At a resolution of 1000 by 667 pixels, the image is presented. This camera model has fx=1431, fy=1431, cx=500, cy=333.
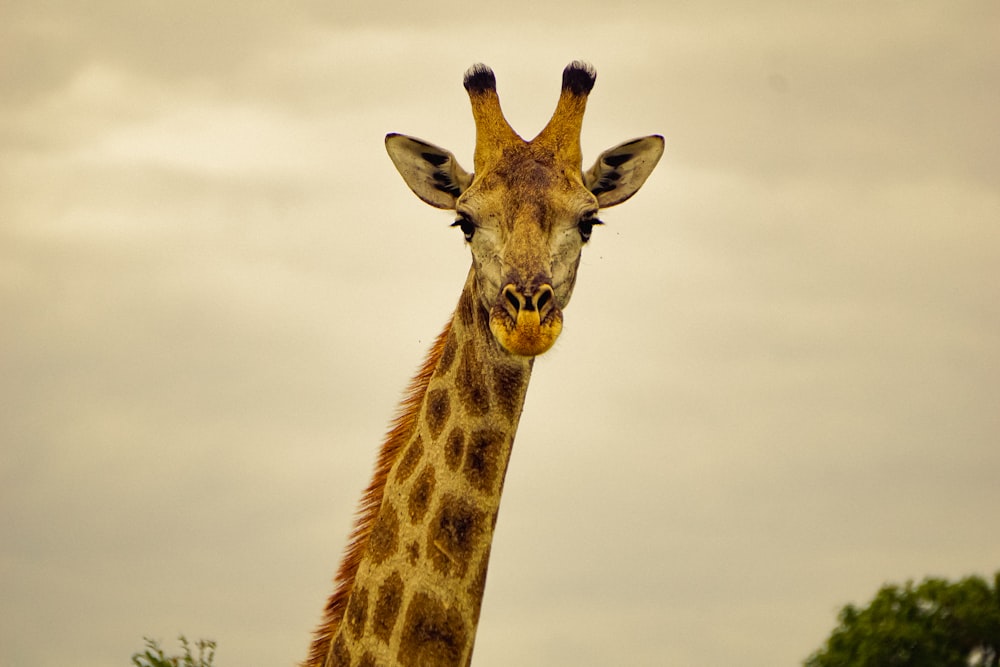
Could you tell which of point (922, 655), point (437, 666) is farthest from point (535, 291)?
point (922, 655)

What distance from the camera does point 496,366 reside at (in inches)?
411

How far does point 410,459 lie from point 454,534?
784mm

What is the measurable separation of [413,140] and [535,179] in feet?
4.09

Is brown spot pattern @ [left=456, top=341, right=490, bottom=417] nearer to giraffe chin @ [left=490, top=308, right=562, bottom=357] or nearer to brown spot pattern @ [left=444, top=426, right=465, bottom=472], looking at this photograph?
brown spot pattern @ [left=444, top=426, right=465, bottom=472]

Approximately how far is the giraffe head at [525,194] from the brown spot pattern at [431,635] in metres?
1.87

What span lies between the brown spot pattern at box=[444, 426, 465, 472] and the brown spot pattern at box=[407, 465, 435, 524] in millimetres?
154

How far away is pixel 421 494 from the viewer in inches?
405

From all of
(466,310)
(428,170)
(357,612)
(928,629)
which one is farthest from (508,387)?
(928,629)

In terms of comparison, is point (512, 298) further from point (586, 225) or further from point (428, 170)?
point (428, 170)

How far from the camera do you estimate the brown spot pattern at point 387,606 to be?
995 cm

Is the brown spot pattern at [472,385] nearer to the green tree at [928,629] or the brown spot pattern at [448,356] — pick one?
the brown spot pattern at [448,356]

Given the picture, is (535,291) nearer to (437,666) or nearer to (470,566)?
(470,566)

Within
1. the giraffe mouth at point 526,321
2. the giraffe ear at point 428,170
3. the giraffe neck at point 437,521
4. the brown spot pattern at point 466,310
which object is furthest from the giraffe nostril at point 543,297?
the giraffe ear at point 428,170

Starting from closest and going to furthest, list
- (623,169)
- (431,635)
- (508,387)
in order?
(431,635) → (508,387) → (623,169)
